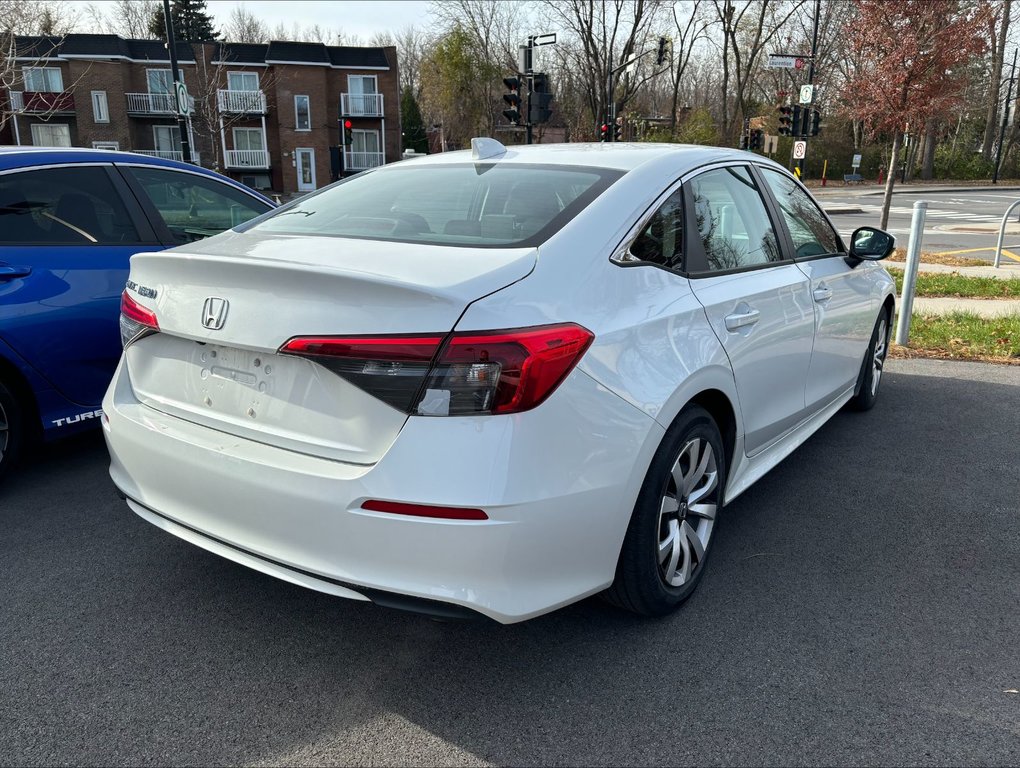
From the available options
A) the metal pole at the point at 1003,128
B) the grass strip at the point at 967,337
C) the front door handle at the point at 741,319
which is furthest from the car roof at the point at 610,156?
the metal pole at the point at 1003,128

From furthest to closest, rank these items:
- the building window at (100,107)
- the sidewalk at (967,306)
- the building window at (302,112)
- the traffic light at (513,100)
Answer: the building window at (302,112)
the building window at (100,107)
the traffic light at (513,100)
the sidewalk at (967,306)

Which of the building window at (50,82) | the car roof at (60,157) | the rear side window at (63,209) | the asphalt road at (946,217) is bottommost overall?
the asphalt road at (946,217)

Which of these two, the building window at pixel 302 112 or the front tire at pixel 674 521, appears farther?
the building window at pixel 302 112

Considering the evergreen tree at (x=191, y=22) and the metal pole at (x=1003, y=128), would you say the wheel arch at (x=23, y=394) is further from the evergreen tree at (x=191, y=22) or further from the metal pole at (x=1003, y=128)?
the evergreen tree at (x=191, y=22)

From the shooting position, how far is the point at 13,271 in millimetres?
3938

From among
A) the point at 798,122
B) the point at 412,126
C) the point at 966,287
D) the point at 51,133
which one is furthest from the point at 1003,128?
the point at 51,133

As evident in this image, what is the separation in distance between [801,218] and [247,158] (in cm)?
4875

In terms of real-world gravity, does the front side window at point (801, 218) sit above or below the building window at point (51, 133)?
below

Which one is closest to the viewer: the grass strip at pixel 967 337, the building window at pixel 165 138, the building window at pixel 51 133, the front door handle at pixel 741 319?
the front door handle at pixel 741 319

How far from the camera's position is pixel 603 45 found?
155ft

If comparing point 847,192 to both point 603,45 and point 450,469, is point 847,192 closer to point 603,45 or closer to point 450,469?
point 603,45

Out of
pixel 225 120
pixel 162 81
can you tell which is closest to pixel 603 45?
pixel 225 120

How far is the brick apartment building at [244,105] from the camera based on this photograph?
45719 millimetres

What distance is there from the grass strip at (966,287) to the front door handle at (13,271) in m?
9.10
